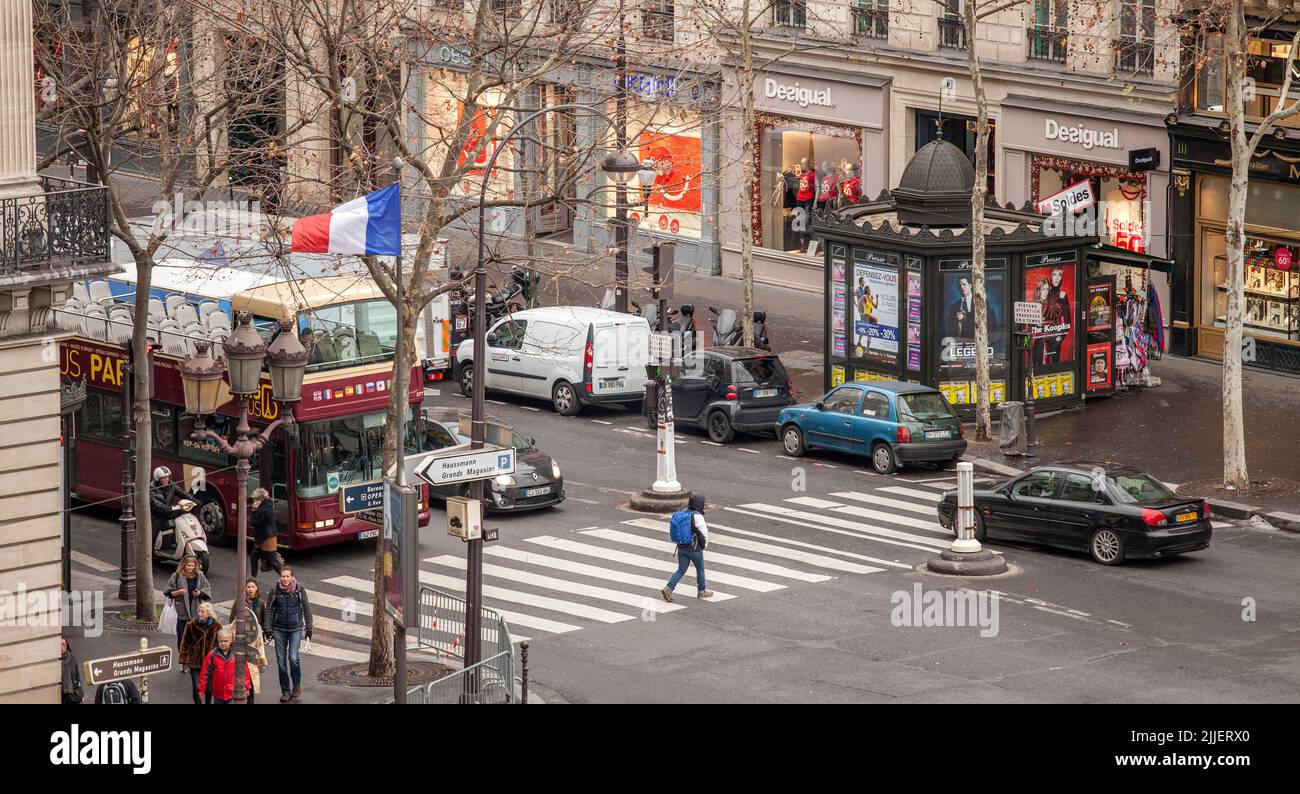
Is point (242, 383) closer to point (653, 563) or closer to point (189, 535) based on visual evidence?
→ point (189, 535)

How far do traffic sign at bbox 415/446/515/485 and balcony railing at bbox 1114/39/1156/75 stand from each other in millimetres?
24354

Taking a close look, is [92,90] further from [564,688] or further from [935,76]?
[935,76]

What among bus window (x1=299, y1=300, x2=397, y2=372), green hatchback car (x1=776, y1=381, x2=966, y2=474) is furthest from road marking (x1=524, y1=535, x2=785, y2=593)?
green hatchback car (x1=776, y1=381, x2=966, y2=474)

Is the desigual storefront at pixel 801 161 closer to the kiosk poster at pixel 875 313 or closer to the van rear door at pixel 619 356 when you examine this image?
Result: the kiosk poster at pixel 875 313

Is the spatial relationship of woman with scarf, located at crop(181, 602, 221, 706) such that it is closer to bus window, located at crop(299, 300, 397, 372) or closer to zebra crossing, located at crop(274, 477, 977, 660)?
zebra crossing, located at crop(274, 477, 977, 660)

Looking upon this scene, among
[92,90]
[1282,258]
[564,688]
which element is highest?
[92,90]

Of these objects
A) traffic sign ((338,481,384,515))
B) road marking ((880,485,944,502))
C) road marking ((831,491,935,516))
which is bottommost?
road marking ((831,491,935,516))

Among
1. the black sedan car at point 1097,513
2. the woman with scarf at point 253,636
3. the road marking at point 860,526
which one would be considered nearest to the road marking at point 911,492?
the road marking at point 860,526

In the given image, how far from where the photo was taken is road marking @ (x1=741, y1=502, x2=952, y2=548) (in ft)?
103

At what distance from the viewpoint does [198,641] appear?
23.8 meters

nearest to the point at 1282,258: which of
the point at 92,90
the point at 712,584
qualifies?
the point at 712,584

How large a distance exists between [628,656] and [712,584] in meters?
3.81

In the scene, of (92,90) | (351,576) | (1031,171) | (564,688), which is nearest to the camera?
(564,688)

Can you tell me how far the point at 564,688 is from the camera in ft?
80.4
